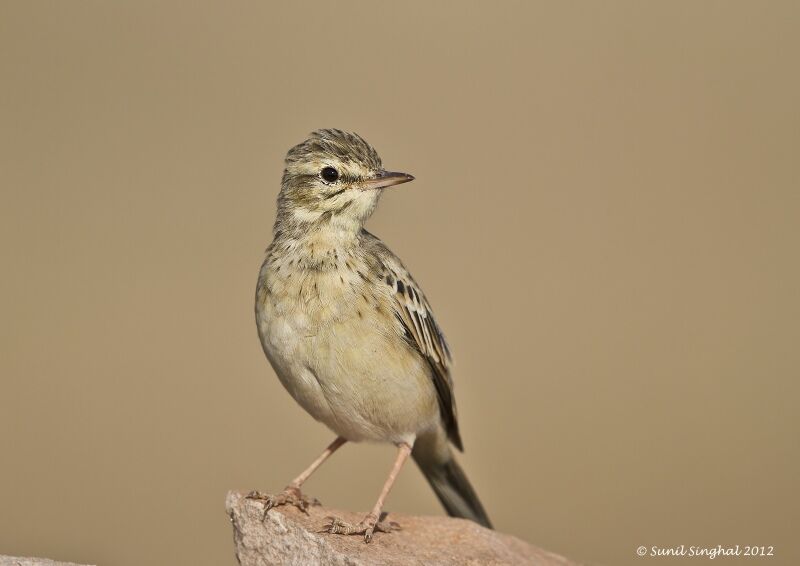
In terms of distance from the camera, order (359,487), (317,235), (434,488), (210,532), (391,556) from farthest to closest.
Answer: (359,487) → (210,532) → (434,488) → (317,235) → (391,556)

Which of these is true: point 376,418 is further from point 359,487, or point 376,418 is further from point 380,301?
point 359,487

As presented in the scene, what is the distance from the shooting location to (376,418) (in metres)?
7.22

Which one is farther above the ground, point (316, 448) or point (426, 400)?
point (316, 448)

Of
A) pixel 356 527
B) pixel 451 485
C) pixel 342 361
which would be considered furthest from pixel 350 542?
pixel 451 485

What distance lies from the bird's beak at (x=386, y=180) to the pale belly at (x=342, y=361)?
2.48 ft

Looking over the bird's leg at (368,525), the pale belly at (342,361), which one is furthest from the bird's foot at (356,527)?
the pale belly at (342,361)

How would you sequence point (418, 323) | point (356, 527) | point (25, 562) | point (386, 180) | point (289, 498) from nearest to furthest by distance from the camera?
point (25, 562) → point (356, 527) → point (386, 180) → point (289, 498) → point (418, 323)

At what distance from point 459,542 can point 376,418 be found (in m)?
1.02

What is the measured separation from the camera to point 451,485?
28.2ft

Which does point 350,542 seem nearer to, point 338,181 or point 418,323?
point 418,323

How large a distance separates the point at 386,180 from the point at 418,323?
3.38 ft

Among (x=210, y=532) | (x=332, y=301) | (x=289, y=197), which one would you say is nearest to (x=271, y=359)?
(x=332, y=301)

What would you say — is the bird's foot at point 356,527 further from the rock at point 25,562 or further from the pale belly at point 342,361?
the rock at point 25,562

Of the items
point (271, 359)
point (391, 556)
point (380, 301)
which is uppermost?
point (380, 301)
